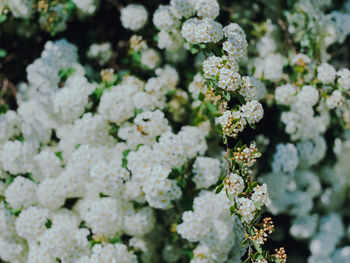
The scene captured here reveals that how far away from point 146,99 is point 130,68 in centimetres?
76

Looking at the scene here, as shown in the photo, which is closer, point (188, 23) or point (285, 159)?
point (188, 23)

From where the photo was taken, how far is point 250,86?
2.35 meters

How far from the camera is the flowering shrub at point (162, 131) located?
2.57 meters

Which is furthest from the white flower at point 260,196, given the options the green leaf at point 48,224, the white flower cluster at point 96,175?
the green leaf at point 48,224

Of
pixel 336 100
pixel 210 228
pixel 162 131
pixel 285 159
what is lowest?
pixel 210 228

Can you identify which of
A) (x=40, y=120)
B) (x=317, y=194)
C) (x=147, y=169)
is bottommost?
(x=317, y=194)

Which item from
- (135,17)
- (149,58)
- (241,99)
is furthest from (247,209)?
(135,17)

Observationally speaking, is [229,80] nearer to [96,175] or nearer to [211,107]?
[211,107]

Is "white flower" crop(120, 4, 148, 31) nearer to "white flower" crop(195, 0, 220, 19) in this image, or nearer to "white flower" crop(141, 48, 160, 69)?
"white flower" crop(141, 48, 160, 69)

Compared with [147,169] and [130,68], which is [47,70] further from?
[147,169]

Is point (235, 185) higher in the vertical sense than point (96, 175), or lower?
higher

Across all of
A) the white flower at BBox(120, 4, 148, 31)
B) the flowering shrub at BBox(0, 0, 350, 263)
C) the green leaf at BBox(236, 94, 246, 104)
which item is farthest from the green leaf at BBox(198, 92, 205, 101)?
the white flower at BBox(120, 4, 148, 31)

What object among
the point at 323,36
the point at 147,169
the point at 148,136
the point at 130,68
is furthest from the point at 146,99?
the point at 323,36

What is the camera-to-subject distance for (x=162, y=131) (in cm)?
285
